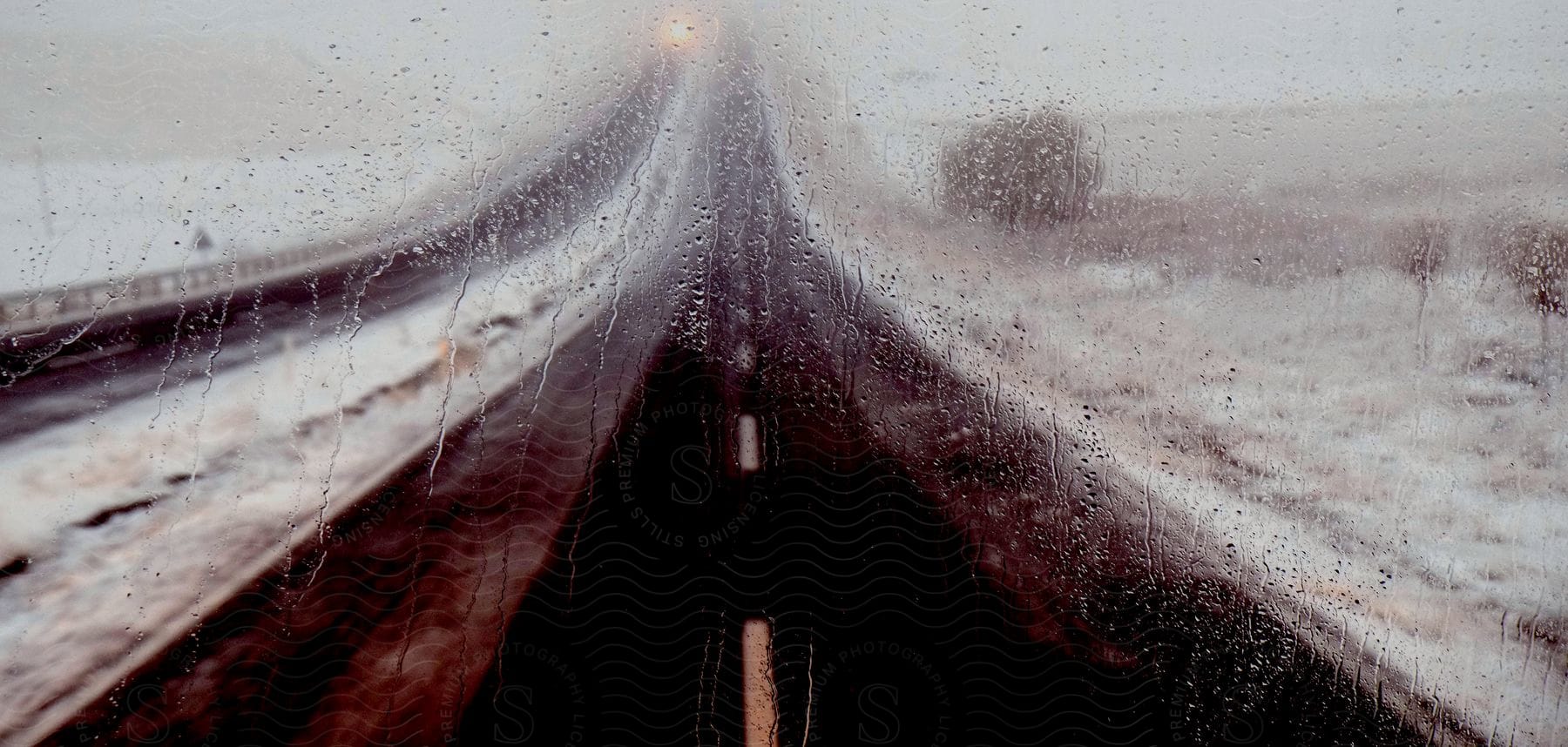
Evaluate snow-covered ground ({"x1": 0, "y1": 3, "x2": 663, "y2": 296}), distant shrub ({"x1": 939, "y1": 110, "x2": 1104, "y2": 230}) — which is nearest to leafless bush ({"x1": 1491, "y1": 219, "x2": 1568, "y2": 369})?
distant shrub ({"x1": 939, "y1": 110, "x2": 1104, "y2": 230})

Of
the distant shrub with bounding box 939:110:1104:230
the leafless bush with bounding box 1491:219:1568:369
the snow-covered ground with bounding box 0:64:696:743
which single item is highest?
the distant shrub with bounding box 939:110:1104:230

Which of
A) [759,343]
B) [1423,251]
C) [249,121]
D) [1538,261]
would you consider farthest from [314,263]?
[1538,261]

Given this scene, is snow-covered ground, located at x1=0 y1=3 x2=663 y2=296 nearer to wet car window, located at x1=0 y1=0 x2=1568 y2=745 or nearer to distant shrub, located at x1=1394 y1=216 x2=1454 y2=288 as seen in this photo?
wet car window, located at x1=0 y1=0 x2=1568 y2=745

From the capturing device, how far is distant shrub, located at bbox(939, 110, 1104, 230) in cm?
104

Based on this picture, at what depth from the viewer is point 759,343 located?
3.45ft

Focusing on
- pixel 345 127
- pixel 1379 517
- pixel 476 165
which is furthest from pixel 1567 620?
pixel 345 127

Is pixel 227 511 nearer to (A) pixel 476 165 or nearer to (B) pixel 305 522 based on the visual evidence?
(B) pixel 305 522

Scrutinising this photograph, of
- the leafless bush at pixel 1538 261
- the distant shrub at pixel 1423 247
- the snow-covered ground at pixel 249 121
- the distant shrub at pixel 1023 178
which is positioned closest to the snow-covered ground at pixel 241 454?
the snow-covered ground at pixel 249 121

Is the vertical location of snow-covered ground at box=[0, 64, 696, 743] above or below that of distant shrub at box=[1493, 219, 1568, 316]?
below

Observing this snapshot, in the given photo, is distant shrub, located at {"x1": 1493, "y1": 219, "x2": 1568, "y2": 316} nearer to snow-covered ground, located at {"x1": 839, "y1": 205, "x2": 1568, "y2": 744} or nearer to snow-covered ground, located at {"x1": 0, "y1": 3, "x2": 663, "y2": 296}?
snow-covered ground, located at {"x1": 839, "y1": 205, "x2": 1568, "y2": 744}

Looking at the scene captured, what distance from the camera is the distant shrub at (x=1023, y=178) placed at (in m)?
1.04

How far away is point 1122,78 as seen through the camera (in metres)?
1.05

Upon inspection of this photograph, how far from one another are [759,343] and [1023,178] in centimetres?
39

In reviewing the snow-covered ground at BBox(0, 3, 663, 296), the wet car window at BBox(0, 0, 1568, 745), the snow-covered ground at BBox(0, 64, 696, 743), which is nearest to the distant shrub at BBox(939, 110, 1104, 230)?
the wet car window at BBox(0, 0, 1568, 745)
